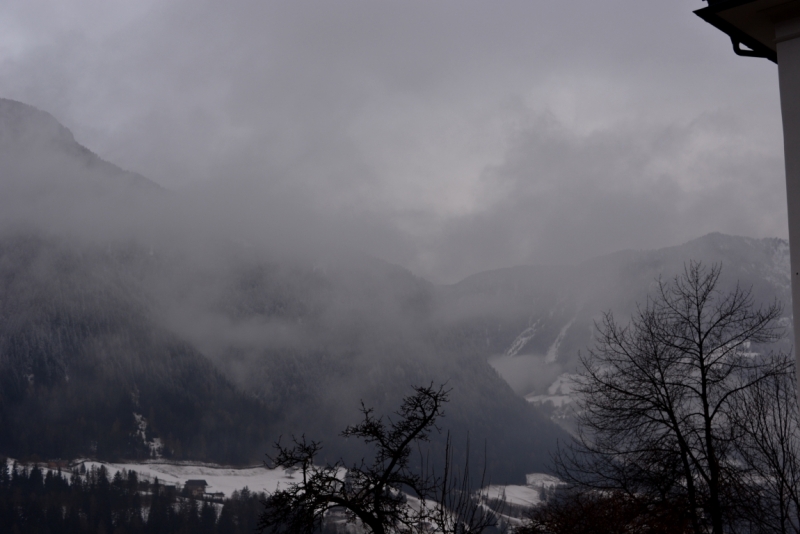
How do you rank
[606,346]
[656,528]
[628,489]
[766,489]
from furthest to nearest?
1. [606,346]
2. [628,489]
3. [766,489]
4. [656,528]

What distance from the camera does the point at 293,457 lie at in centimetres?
1252

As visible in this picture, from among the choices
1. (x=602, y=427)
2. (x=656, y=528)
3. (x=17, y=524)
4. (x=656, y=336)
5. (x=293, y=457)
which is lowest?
(x=17, y=524)

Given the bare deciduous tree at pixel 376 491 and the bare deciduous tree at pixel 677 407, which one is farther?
the bare deciduous tree at pixel 677 407

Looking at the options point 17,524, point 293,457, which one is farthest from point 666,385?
point 17,524

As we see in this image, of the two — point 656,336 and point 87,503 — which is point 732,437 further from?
point 87,503

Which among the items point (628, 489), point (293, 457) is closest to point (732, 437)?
point (628, 489)

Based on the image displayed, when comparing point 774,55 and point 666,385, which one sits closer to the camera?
point 774,55

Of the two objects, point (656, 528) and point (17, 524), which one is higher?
point (656, 528)

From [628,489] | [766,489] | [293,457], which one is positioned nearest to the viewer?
[293,457]

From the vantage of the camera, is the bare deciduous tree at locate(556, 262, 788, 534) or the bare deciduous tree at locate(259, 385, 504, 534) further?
the bare deciduous tree at locate(556, 262, 788, 534)

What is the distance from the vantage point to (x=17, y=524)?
584 feet

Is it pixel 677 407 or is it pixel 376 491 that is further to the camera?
pixel 677 407

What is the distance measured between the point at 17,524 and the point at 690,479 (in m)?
196

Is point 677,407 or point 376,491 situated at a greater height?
point 677,407
